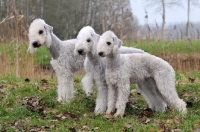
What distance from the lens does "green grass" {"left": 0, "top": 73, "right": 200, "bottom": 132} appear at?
5.65m

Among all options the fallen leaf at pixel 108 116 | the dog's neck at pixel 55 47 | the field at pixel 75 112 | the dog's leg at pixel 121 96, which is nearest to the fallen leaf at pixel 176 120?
the field at pixel 75 112

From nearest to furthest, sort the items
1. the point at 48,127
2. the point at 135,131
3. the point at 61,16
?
the point at 135,131 → the point at 48,127 → the point at 61,16

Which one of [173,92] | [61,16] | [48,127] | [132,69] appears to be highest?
[61,16]

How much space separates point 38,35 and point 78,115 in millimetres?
1551

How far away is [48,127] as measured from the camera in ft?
19.1

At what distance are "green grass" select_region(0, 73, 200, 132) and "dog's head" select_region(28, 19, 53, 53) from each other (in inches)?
44.4

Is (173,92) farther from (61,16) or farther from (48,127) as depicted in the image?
(61,16)

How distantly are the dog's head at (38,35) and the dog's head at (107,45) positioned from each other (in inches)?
46.3

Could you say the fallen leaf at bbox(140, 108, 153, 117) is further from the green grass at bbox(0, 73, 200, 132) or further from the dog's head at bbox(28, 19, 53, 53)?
the dog's head at bbox(28, 19, 53, 53)

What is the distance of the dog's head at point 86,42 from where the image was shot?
6191 mm

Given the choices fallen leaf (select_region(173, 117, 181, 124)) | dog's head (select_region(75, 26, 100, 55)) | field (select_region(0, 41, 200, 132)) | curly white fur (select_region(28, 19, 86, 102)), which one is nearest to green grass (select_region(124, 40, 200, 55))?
field (select_region(0, 41, 200, 132))

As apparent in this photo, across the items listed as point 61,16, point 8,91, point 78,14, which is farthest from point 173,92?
point 78,14

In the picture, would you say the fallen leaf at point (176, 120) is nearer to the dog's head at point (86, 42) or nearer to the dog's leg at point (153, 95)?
the dog's leg at point (153, 95)

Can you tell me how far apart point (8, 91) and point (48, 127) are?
2405 millimetres
